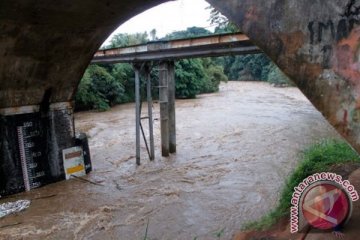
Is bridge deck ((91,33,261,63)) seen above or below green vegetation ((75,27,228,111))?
above

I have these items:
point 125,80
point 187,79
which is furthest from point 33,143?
point 187,79

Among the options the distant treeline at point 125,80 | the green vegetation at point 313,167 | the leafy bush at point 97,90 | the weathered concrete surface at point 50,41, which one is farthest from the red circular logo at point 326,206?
the leafy bush at point 97,90

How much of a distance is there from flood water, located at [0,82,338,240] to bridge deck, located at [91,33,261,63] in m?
3.32

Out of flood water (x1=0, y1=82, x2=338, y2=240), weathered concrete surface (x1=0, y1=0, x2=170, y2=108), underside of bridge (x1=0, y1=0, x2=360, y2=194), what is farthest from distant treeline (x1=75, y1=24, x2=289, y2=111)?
underside of bridge (x1=0, y1=0, x2=360, y2=194)

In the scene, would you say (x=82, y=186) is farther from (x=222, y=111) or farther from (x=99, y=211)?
(x=222, y=111)

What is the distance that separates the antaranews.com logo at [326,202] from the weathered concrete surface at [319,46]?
0.45 m

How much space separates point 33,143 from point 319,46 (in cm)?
752

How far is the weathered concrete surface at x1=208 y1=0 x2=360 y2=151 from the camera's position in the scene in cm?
312

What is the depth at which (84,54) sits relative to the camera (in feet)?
29.3

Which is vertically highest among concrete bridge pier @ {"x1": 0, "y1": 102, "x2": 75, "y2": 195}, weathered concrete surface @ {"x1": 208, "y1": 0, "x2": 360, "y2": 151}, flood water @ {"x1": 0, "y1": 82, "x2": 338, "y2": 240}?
weathered concrete surface @ {"x1": 208, "y1": 0, "x2": 360, "y2": 151}

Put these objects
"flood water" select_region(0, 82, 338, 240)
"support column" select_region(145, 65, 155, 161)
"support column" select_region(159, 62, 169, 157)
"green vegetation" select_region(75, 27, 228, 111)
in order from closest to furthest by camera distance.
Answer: "flood water" select_region(0, 82, 338, 240) → "support column" select_region(145, 65, 155, 161) → "support column" select_region(159, 62, 169, 157) → "green vegetation" select_region(75, 27, 228, 111)

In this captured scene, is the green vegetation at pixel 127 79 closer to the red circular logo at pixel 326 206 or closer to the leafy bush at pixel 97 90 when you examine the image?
the leafy bush at pixel 97 90

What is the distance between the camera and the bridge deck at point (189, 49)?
872cm

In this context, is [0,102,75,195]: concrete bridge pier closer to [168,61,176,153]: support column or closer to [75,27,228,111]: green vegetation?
[168,61,176,153]: support column
